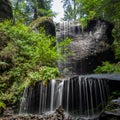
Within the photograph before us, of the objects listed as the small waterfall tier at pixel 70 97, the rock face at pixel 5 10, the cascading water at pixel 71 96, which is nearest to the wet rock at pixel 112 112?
the cascading water at pixel 71 96

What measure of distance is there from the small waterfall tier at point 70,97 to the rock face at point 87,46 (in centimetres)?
713

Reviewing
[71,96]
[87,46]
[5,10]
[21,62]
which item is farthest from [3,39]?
[87,46]

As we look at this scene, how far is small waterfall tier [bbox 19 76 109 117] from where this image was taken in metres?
9.48

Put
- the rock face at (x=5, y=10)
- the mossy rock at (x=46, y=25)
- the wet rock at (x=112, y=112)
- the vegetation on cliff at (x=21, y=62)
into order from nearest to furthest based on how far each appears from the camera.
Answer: the wet rock at (x=112, y=112) → the vegetation on cliff at (x=21, y=62) → the rock face at (x=5, y=10) → the mossy rock at (x=46, y=25)

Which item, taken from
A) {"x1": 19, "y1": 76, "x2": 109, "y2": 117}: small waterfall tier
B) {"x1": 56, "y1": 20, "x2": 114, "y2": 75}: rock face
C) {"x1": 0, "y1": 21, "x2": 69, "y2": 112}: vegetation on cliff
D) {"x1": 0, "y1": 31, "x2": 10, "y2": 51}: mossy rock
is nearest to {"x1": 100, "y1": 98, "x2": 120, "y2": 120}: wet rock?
{"x1": 19, "y1": 76, "x2": 109, "y2": 117}: small waterfall tier

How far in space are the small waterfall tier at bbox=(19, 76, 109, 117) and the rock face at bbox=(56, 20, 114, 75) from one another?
713 centimetres

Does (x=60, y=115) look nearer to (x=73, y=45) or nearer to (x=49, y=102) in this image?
(x=49, y=102)

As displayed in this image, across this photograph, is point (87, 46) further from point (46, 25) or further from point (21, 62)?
point (21, 62)

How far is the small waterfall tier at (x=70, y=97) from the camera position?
948 centimetres

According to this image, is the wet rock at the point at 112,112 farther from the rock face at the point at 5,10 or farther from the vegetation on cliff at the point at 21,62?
the rock face at the point at 5,10

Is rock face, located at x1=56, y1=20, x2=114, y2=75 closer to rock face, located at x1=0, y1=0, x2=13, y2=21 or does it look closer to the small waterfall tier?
rock face, located at x1=0, y1=0, x2=13, y2=21

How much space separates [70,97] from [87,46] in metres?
9.85

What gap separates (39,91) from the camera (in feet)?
33.6

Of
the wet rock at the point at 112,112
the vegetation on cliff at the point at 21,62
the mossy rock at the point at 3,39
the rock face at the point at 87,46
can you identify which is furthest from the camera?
the rock face at the point at 87,46
